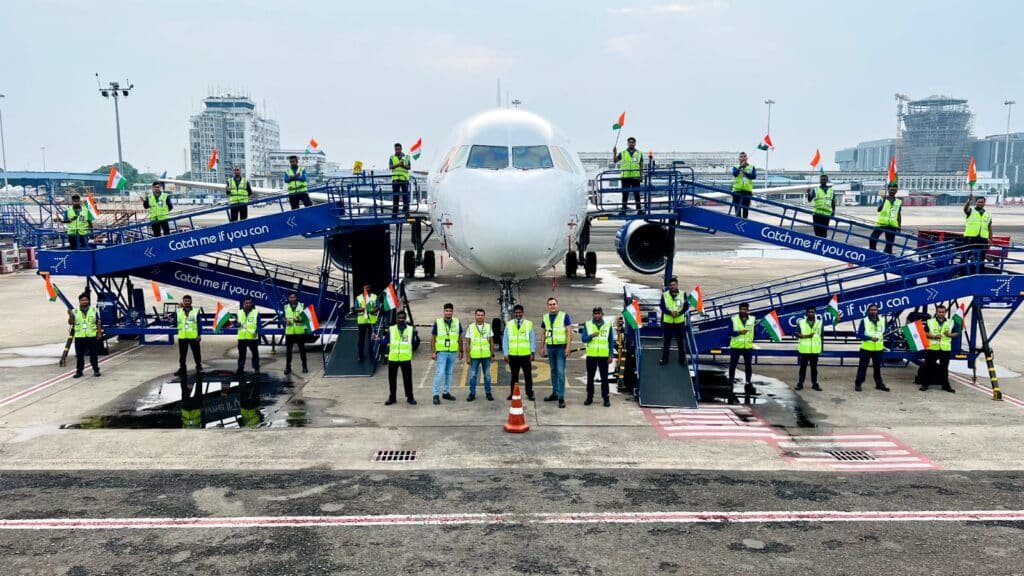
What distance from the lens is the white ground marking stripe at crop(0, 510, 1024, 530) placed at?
795 centimetres

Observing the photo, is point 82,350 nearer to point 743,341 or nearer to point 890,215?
point 743,341

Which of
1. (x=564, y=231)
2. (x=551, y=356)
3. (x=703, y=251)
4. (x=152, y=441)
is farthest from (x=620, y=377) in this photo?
(x=703, y=251)

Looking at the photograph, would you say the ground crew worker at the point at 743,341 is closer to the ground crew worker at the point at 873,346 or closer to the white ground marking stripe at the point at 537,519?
the ground crew worker at the point at 873,346

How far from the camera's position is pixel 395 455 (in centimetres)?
1028

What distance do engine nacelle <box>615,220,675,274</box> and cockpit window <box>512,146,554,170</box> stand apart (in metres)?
6.38

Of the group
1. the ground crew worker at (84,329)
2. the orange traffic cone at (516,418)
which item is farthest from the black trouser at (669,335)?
the ground crew worker at (84,329)

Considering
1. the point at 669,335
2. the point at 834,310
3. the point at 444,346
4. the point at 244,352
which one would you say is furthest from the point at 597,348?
the point at 244,352

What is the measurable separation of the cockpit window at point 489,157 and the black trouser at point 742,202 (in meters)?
5.87

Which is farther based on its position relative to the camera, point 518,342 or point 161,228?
point 161,228

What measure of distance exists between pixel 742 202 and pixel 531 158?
6.29 metres

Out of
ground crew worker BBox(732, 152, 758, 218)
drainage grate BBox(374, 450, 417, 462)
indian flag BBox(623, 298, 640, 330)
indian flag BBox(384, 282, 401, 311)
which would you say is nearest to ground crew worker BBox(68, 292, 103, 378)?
indian flag BBox(384, 282, 401, 311)

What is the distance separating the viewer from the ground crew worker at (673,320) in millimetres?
13812

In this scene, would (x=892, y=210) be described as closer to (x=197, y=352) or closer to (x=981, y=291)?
(x=981, y=291)

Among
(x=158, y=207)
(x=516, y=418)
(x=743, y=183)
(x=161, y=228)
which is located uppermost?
(x=743, y=183)
